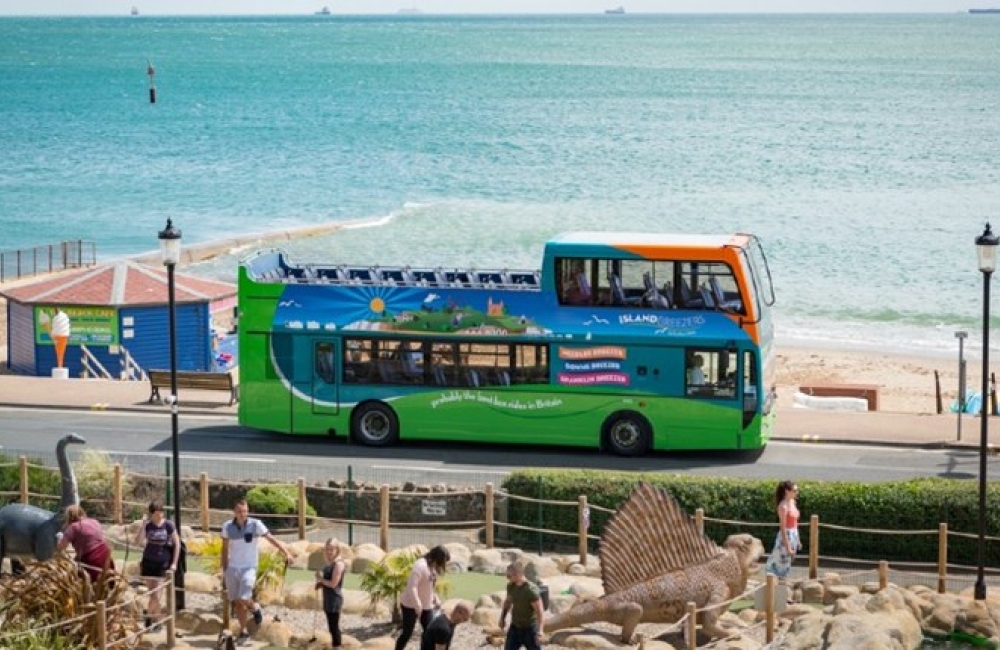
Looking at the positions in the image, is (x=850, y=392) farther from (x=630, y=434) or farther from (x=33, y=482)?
(x=33, y=482)

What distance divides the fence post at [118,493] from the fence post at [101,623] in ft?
26.7

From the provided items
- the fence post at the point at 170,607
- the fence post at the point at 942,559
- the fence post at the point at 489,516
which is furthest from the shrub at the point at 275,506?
the fence post at the point at 942,559

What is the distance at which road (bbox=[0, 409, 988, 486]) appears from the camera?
3244 centimetres

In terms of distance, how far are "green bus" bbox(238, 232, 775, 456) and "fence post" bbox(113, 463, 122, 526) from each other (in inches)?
292

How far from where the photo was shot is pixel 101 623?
66.1 feet

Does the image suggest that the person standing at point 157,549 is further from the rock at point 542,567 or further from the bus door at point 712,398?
the bus door at point 712,398

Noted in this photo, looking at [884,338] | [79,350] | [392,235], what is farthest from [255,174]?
[79,350]

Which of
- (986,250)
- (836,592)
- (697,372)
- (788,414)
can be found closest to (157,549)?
(836,592)

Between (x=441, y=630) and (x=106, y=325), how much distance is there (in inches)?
1070

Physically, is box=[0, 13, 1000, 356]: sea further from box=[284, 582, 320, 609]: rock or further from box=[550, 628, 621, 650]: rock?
box=[284, 582, 320, 609]: rock

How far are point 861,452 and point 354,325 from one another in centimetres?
967

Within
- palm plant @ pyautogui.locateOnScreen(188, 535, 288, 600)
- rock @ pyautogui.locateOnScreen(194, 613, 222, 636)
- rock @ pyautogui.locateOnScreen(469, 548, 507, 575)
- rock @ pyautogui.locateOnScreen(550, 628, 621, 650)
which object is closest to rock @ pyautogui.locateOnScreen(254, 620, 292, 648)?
rock @ pyautogui.locateOnScreen(194, 613, 222, 636)

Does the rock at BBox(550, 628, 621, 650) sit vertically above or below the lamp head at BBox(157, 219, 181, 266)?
below

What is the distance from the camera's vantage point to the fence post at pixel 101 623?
20141mm
